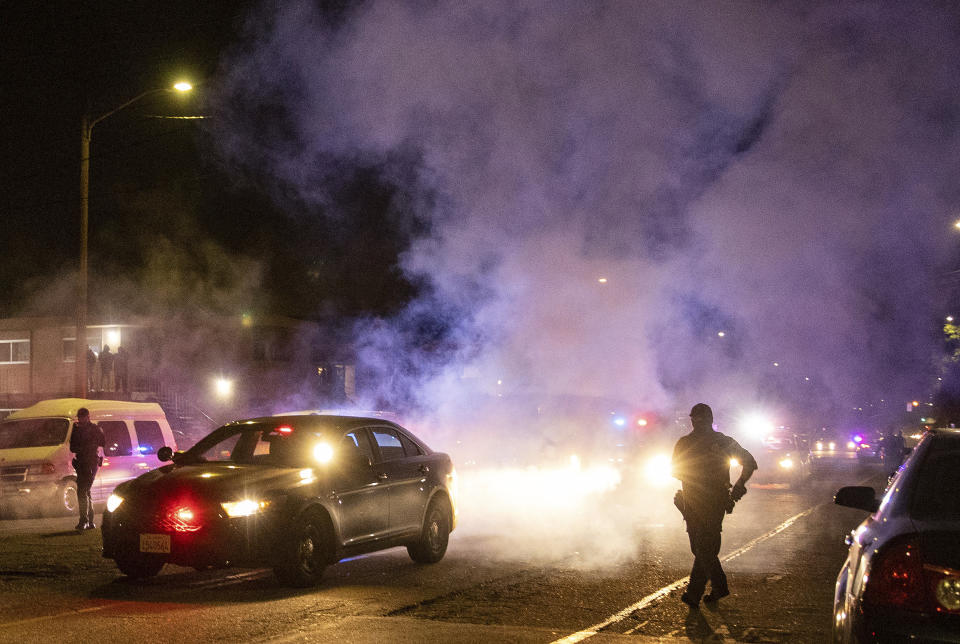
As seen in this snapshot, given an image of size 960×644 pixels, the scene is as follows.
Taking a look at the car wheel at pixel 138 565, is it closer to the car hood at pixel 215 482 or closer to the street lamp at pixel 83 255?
the car hood at pixel 215 482

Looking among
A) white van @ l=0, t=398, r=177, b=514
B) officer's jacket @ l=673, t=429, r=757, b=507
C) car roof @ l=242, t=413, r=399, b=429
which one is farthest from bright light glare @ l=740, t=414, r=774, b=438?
officer's jacket @ l=673, t=429, r=757, b=507

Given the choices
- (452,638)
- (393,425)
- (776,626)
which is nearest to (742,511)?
(393,425)

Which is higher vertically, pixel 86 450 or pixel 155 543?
pixel 86 450

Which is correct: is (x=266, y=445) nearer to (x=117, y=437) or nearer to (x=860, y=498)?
(x=860, y=498)

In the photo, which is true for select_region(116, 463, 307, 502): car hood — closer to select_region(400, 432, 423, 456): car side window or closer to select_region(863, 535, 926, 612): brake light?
select_region(400, 432, 423, 456): car side window

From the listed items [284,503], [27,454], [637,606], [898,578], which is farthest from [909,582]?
[27,454]

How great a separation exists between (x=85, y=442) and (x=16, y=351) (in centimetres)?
2369

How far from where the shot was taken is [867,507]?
215 inches

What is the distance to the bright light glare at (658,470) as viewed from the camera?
835 inches

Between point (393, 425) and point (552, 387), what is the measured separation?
17665mm

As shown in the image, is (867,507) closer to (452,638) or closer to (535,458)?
(452,638)

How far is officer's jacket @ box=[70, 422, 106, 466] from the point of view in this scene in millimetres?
13789

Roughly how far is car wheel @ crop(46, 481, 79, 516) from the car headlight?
8.41m

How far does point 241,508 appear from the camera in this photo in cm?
837
